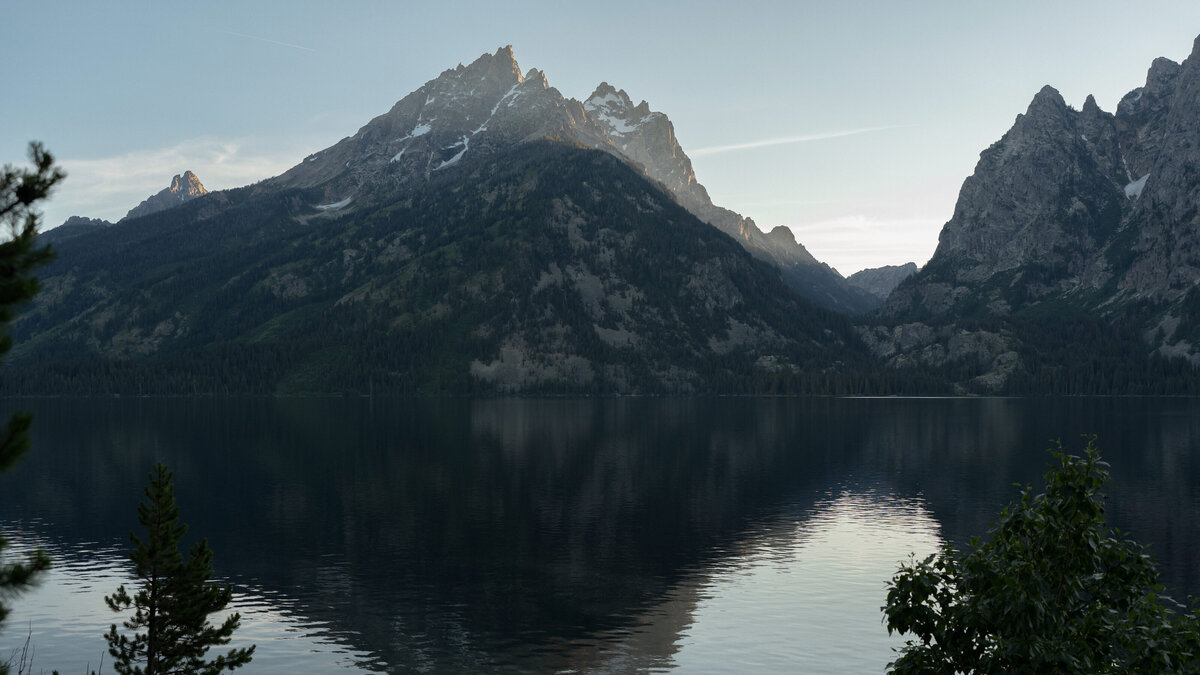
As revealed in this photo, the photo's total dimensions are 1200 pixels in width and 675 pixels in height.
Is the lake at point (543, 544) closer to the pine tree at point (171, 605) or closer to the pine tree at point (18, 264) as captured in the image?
the pine tree at point (171, 605)

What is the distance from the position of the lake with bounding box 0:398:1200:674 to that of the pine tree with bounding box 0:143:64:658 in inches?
660

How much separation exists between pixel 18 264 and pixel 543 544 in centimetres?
7720

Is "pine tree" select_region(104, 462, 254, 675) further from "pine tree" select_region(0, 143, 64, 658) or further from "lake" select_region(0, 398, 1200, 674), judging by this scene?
"pine tree" select_region(0, 143, 64, 658)

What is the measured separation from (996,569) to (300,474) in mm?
131670

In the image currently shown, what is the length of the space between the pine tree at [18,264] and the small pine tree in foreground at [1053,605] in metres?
24.2

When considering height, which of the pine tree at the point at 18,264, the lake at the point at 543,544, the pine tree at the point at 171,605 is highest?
the pine tree at the point at 18,264

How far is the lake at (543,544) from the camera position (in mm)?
60469

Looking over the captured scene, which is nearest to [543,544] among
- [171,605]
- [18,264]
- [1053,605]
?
[171,605]

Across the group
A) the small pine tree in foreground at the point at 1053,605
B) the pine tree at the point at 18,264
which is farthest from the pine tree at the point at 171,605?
the small pine tree in foreground at the point at 1053,605

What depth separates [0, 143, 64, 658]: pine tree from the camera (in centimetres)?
1772

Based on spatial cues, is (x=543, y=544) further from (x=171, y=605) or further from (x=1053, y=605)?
(x=1053, y=605)

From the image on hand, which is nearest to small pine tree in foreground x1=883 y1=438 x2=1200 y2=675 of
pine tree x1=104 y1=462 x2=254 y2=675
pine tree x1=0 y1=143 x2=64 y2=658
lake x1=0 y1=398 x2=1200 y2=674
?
pine tree x1=0 y1=143 x2=64 y2=658

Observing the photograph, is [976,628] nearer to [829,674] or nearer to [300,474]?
[829,674]

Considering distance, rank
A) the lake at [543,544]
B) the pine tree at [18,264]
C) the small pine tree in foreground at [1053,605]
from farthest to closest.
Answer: the lake at [543,544] < the small pine tree in foreground at [1053,605] < the pine tree at [18,264]
